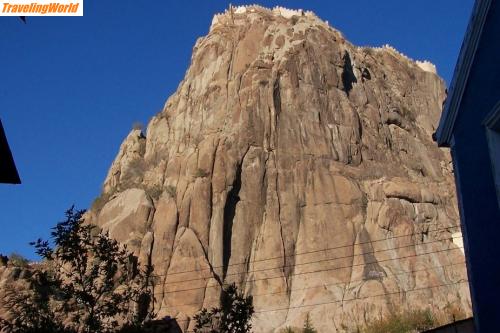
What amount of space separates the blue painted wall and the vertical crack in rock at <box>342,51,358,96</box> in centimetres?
5133

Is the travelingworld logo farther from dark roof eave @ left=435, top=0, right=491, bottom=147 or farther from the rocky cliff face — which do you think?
the rocky cliff face

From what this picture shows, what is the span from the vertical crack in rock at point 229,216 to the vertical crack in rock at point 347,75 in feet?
49.2

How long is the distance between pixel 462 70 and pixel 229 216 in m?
40.8

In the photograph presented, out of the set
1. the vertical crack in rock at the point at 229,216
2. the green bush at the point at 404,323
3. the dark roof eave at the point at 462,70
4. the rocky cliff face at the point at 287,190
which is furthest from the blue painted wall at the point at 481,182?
the vertical crack in rock at the point at 229,216

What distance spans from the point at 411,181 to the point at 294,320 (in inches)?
700

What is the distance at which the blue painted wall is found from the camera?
888 cm

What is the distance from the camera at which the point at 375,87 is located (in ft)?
214

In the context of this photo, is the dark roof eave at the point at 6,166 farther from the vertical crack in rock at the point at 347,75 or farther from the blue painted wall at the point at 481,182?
the vertical crack in rock at the point at 347,75

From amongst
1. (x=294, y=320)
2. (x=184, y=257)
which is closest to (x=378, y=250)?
(x=294, y=320)

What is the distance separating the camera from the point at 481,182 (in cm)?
930

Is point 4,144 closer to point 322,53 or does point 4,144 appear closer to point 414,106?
point 322,53

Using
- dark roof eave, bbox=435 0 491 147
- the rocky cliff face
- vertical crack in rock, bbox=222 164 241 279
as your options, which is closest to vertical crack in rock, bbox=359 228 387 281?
the rocky cliff face

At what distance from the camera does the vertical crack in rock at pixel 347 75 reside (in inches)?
2411

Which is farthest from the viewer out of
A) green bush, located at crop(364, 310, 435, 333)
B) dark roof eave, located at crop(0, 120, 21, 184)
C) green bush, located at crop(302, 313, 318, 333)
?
green bush, located at crop(302, 313, 318, 333)
